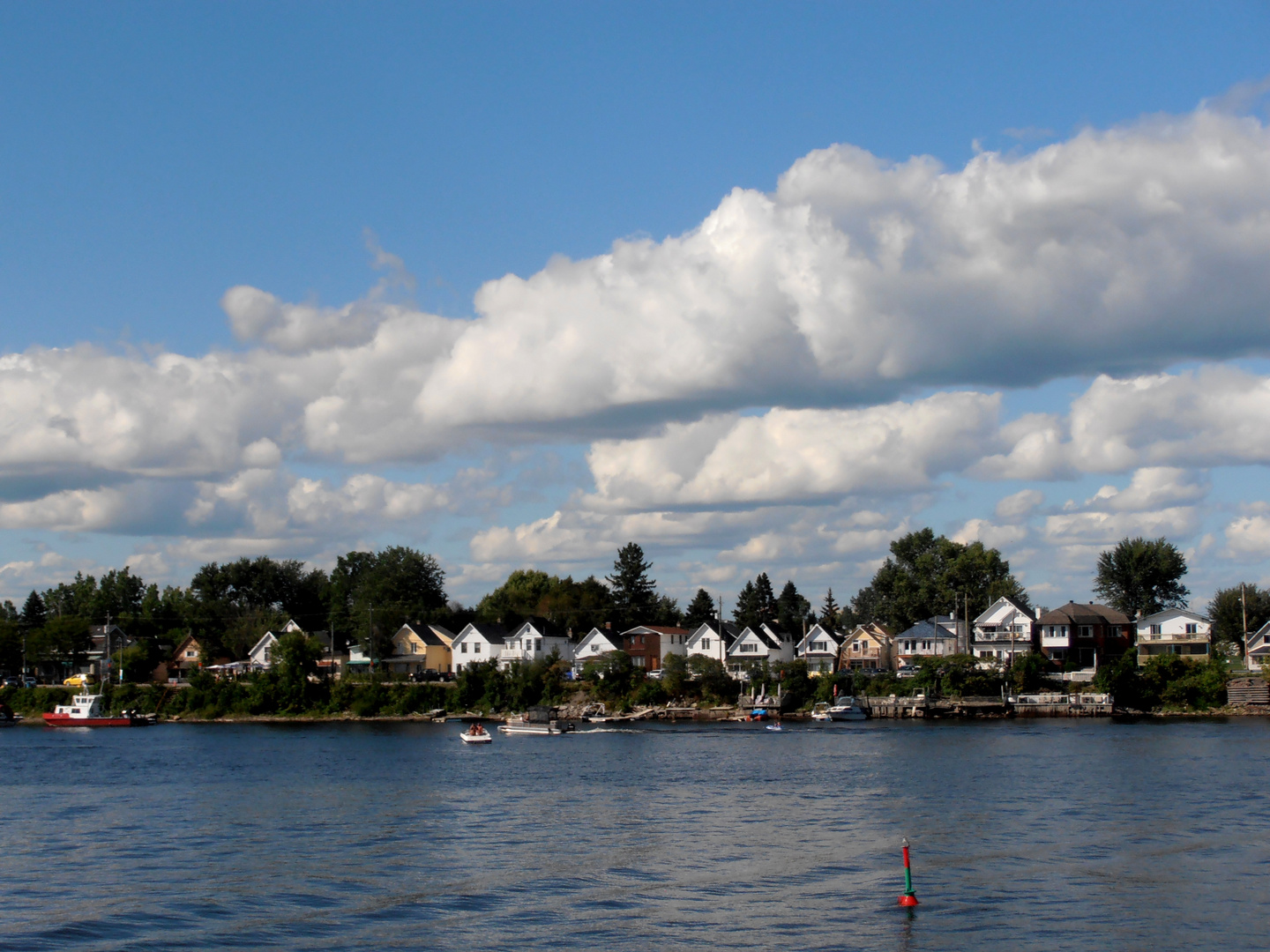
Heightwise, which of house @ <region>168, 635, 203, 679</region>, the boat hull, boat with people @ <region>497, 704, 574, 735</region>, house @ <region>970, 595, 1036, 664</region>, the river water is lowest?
the boat hull

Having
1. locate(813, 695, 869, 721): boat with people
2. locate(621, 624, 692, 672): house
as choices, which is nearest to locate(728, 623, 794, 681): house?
locate(621, 624, 692, 672): house

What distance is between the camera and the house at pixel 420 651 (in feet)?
510

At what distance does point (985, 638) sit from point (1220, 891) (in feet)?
344

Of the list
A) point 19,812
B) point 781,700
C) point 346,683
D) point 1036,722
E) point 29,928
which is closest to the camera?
point 29,928

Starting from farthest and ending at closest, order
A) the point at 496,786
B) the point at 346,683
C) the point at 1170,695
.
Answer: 1. the point at 346,683
2. the point at 1170,695
3. the point at 496,786

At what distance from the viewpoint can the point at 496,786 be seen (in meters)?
63.2

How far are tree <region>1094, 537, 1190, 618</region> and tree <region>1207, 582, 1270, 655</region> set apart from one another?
27.4ft

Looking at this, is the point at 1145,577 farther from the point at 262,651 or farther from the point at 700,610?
the point at 262,651

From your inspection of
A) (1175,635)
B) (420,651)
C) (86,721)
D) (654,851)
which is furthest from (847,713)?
(86,721)

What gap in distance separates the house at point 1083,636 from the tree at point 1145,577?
26.0m

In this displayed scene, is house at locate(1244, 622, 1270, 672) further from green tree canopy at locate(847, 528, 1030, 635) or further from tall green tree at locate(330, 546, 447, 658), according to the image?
tall green tree at locate(330, 546, 447, 658)

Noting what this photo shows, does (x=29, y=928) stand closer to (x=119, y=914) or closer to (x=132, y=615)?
(x=119, y=914)

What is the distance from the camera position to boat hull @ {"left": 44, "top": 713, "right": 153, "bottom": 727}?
125m

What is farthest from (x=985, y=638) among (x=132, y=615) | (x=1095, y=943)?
(x=132, y=615)
